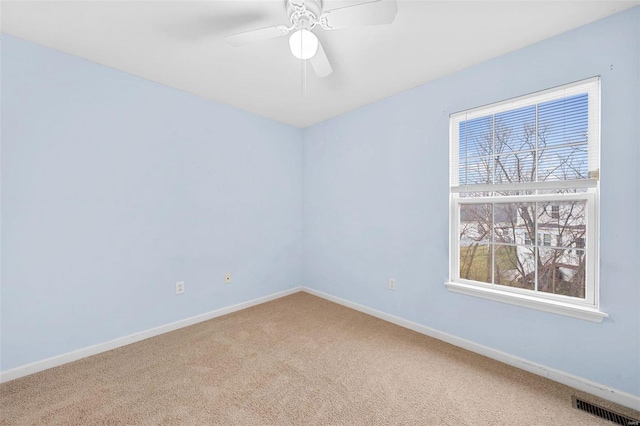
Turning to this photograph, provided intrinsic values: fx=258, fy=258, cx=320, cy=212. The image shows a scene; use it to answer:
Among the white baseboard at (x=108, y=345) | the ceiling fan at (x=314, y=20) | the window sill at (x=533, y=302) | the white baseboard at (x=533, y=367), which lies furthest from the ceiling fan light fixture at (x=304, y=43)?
the white baseboard at (x=108, y=345)

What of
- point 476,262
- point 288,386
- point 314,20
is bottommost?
point 288,386

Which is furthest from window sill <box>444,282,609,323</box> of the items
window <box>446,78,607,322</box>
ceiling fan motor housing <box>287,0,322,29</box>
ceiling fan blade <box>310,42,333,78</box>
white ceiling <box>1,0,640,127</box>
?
ceiling fan motor housing <box>287,0,322,29</box>

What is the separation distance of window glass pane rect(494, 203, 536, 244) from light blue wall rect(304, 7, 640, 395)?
1.26 ft

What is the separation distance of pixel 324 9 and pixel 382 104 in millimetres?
1445

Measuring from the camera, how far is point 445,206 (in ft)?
7.73

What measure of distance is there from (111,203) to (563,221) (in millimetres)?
3542

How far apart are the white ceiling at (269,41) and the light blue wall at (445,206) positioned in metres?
0.20

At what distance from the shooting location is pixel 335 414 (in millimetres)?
1518

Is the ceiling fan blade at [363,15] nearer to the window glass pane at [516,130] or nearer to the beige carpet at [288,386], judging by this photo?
the window glass pane at [516,130]

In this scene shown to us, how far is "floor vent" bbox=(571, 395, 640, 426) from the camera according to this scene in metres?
1.44

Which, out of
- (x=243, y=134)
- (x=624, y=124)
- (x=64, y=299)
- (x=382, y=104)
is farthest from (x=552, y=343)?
(x=64, y=299)

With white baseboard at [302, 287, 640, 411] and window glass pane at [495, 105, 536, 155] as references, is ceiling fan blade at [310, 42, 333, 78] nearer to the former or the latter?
window glass pane at [495, 105, 536, 155]

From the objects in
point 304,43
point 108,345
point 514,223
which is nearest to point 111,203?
point 108,345

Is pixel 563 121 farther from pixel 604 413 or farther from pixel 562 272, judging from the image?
pixel 604 413
